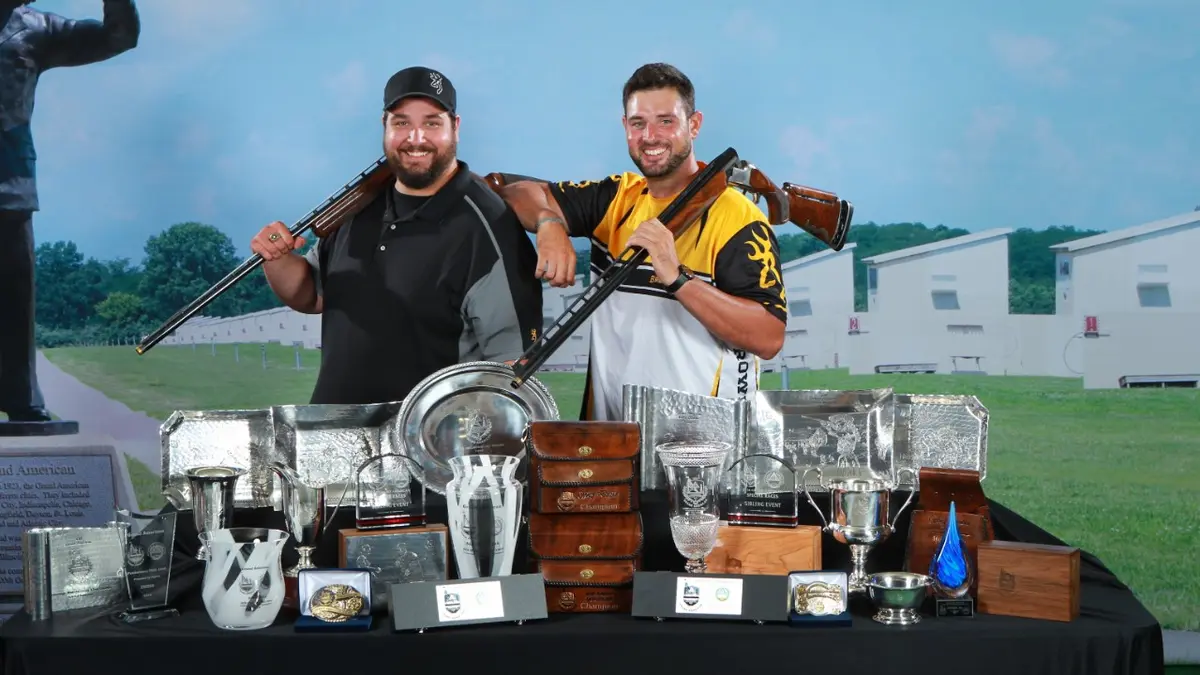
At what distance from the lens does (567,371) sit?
3.66 meters

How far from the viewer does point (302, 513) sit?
185cm

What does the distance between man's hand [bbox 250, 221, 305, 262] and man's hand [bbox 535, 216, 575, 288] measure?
0.64m

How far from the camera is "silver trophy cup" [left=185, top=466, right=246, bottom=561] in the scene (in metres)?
1.89

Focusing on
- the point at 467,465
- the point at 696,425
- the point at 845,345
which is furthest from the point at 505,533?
the point at 845,345

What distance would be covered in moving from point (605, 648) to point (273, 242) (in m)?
1.56

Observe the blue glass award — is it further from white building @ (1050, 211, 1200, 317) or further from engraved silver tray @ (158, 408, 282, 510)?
white building @ (1050, 211, 1200, 317)

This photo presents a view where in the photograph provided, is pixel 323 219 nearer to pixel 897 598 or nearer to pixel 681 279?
pixel 681 279

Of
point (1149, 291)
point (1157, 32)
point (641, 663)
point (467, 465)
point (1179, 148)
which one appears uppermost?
point (1157, 32)

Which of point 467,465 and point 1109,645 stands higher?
point 467,465

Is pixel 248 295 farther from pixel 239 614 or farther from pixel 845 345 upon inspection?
pixel 239 614

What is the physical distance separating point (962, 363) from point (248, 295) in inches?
111

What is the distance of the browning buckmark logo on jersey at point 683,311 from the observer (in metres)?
2.74

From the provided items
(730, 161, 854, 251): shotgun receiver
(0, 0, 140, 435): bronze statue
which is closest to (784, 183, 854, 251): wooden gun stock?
(730, 161, 854, 251): shotgun receiver

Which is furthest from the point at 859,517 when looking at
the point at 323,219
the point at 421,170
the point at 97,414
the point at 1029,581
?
the point at 97,414
